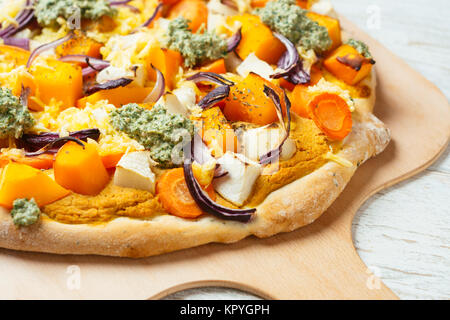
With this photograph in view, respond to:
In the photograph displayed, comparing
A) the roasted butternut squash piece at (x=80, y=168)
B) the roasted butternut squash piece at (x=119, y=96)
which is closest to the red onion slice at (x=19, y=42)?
the roasted butternut squash piece at (x=119, y=96)

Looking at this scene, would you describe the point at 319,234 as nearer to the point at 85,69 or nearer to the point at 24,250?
the point at 24,250

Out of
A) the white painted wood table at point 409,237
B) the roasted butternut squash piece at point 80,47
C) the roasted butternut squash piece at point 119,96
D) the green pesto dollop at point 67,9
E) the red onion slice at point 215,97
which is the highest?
the green pesto dollop at point 67,9

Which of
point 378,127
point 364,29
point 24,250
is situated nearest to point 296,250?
point 378,127

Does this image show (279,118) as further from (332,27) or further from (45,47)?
(45,47)

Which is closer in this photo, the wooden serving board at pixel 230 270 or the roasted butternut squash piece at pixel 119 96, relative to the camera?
the wooden serving board at pixel 230 270

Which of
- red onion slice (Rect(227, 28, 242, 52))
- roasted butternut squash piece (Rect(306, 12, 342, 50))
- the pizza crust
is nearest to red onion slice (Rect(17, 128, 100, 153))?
the pizza crust

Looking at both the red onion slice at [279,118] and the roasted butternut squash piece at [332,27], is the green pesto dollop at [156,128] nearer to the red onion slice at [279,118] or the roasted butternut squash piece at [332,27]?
the red onion slice at [279,118]
